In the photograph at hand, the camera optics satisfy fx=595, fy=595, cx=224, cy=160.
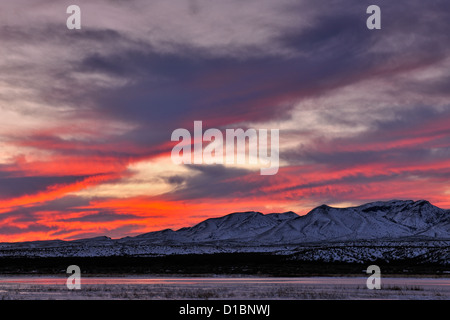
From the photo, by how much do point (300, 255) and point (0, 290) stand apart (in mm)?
93382

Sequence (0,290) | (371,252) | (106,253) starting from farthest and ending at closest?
(106,253), (371,252), (0,290)

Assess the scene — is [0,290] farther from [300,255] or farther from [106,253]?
[106,253]
